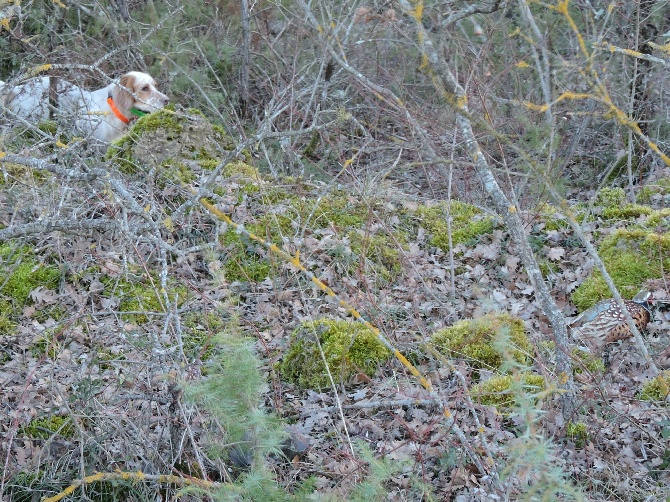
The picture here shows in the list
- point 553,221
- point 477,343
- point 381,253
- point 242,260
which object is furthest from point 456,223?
point 477,343

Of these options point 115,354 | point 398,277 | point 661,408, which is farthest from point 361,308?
point 661,408

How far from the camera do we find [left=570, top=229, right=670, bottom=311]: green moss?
213 inches

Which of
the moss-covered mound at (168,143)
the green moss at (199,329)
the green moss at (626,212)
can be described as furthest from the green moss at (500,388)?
the moss-covered mound at (168,143)

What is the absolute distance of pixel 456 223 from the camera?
6621 mm

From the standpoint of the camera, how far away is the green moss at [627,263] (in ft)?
17.7

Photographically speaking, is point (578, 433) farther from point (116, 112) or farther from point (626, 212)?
point (116, 112)

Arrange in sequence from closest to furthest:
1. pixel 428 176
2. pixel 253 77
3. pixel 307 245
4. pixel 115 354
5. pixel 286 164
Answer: pixel 115 354, pixel 307 245, pixel 428 176, pixel 286 164, pixel 253 77

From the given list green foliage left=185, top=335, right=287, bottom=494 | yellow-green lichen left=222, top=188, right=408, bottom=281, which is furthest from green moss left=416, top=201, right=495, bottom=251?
green foliage left=185, top=335, right=287, bottom=494

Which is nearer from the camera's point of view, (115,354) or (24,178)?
(115,354)

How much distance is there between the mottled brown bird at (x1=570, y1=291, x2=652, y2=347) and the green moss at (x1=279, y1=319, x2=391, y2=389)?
1239 mm

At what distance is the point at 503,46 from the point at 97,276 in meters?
5.99

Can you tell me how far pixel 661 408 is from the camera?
3.64 metres

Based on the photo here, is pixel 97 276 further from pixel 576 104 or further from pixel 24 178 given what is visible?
pixel 576 104

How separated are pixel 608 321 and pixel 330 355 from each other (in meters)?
1.68
